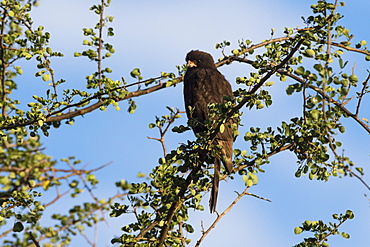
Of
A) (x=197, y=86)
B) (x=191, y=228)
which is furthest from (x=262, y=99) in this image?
(x=197, y=86)

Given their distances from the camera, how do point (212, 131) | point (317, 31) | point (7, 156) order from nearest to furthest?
point (7, 156) < point (317, 31) < point (212, 131)

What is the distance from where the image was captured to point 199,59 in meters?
8.38

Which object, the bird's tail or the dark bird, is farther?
the dark bird

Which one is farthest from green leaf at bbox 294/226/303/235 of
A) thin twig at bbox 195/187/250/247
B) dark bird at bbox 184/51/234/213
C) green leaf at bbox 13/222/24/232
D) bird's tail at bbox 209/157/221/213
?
green leaf at bbox 13/222/24/232

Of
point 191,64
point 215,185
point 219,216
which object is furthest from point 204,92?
point 219,216

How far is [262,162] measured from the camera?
4.76 meters

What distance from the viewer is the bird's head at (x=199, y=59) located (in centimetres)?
828

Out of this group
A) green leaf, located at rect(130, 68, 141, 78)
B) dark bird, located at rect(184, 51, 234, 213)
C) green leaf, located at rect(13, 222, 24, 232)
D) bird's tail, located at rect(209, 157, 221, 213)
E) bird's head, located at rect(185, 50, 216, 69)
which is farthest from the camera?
bird's head, located at rect(185, 50, 216, 69)

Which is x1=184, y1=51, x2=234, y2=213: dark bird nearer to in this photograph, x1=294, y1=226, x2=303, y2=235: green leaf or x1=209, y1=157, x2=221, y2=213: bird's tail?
x1=209, y1=157, x2=221, y2=213: bird's tail

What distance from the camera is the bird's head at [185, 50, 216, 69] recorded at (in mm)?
8281

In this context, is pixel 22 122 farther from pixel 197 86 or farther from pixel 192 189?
pixel 197 86

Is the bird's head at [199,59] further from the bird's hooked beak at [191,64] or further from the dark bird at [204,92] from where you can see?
the dark bird at [204,92]

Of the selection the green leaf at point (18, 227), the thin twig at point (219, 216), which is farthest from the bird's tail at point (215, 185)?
the green leaf at point (18, 227)

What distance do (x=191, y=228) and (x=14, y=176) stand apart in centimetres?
281
